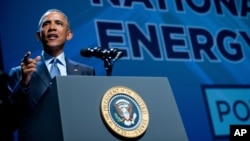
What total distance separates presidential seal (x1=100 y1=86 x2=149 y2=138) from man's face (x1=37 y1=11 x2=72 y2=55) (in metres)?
0.49

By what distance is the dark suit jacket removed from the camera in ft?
4.42

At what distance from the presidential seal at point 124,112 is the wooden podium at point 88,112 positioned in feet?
0.05

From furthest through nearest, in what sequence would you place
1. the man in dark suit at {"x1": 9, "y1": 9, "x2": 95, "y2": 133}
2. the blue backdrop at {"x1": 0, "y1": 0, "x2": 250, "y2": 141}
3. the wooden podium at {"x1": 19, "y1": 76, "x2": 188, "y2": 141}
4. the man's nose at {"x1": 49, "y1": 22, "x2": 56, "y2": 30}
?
the blue backdrop at {"x1": 0, "y1": 0, "x2": 250, "y2": 141} → the man's nose at {"x1": 49, "y1": 22, "x2": 56, "y2": 30} → the man in dark suit at {"x1": 9, "y1": 9, "x2": 95, "y2": 133} → the wooden podium at {"x1": 19, "y1": 76, "x2": 188, "y2": 141}

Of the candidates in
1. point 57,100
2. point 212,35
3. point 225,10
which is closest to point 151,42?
point 212,35

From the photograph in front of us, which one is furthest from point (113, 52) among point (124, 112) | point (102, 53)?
point (124, 112)

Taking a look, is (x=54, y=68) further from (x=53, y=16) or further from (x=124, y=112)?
(x=124, y=112)

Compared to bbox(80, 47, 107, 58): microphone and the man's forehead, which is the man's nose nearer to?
the man's forehead

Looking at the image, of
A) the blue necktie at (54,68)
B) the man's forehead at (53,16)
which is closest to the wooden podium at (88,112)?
the blue necktie at (54,68)

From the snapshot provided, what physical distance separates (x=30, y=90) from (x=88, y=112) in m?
0.37

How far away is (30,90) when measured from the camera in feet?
4.89

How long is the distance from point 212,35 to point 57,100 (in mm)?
2287

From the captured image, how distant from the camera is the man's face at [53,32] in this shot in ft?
5.38

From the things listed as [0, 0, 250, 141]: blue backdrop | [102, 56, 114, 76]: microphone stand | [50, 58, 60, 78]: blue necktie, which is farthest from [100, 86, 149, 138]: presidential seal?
[0, 0, 250, 141]: blue backdrop

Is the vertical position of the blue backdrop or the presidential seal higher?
the blue backdrop
